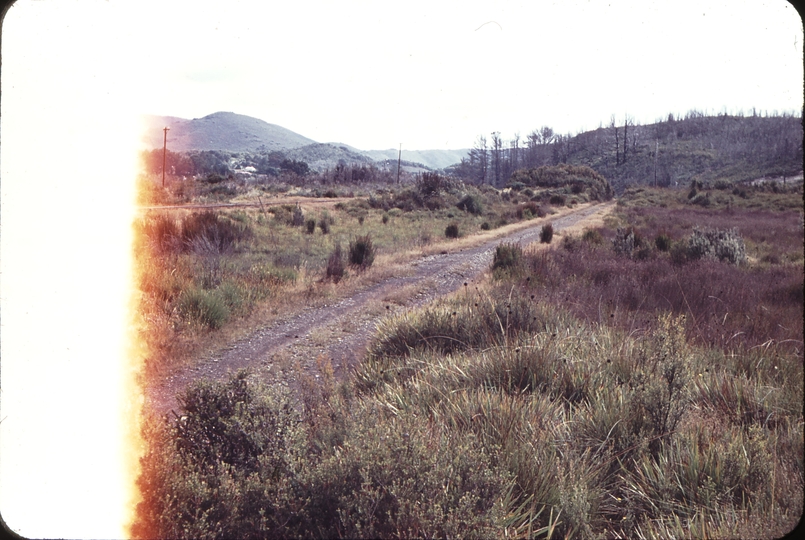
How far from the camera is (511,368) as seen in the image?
405 centimetres

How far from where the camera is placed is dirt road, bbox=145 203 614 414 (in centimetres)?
516

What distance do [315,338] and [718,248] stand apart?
10583 millimetres

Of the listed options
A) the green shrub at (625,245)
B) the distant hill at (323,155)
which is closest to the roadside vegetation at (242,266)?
the green shrub at (625,245)

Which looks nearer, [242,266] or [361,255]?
[242,266]

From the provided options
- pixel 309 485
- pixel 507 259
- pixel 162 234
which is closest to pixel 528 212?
pixel 507 259

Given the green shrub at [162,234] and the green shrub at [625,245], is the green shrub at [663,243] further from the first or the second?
the green shrub at [162,234]

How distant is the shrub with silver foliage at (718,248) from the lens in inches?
442

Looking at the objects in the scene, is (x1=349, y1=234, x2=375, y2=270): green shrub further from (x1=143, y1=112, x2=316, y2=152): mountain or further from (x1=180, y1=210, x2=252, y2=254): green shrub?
(x1=143, y1=112, x2=316, y2=152): mountain

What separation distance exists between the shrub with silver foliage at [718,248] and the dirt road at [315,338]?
565 centimetres

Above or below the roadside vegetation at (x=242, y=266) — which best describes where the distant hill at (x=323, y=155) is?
above

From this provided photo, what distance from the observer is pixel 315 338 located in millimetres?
6586

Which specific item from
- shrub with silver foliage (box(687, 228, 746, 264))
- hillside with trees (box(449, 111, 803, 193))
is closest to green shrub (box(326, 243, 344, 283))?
shrub with silver foliage (box(687, 228, 746, 264))

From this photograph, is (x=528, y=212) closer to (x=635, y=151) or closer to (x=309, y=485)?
(x=309, y=485)

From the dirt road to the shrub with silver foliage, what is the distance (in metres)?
5.65
